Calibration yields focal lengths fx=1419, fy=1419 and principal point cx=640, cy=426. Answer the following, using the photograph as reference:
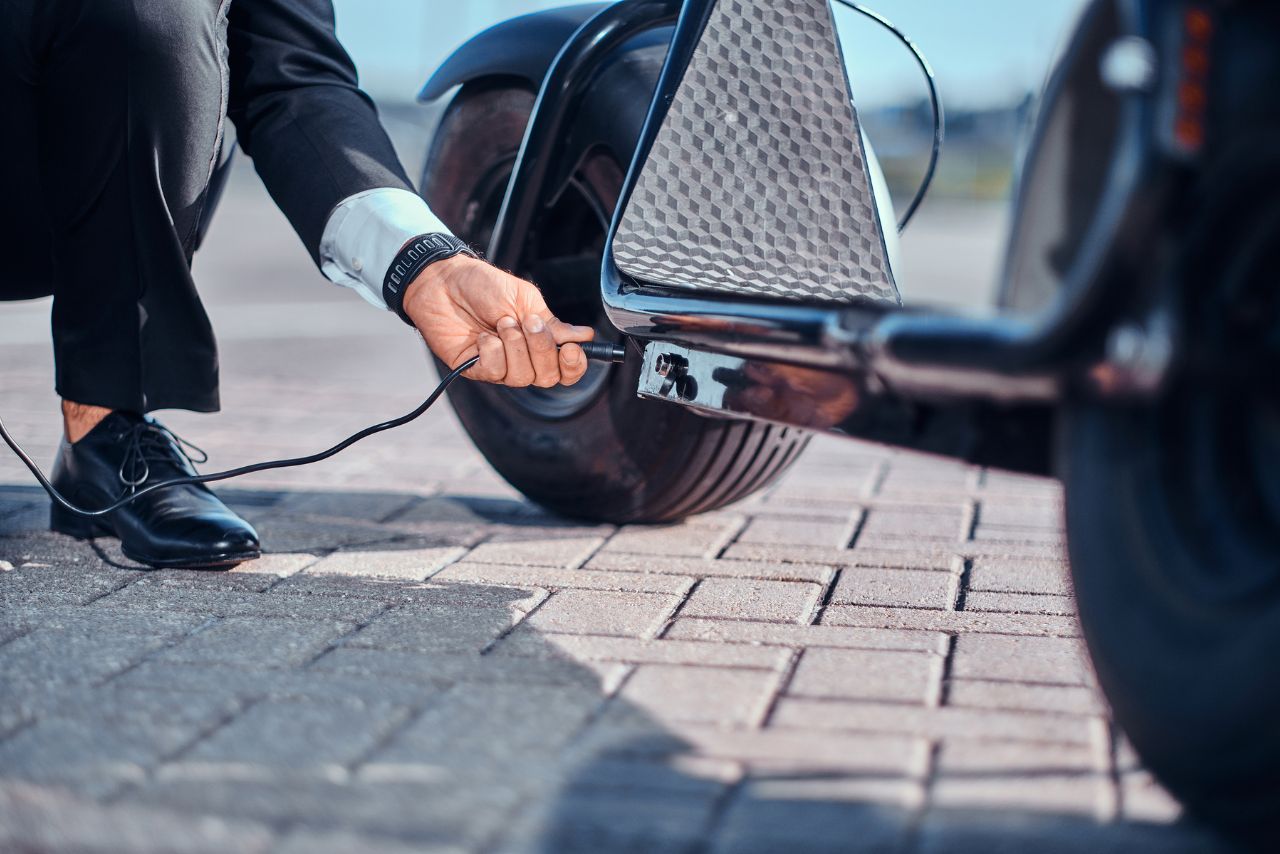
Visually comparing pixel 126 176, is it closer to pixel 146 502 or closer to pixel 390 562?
pixel 146 502

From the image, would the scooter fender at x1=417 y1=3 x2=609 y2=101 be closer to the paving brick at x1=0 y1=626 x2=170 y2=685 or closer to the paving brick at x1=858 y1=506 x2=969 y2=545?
the paving brick at x1=858 y1=506 x2=969 y2=545

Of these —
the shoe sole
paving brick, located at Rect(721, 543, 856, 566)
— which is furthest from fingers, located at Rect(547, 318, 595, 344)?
the shoe sole

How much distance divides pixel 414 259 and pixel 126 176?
48cm

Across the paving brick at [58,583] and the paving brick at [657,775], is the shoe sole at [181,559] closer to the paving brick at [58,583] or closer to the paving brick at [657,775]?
the paving brick at [58,583]

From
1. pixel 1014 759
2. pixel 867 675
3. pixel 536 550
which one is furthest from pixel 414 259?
pixel 1014 759

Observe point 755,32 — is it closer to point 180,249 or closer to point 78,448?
point 180,249

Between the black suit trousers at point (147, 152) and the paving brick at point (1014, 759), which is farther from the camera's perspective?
the black suit trousers at point (147, 152)

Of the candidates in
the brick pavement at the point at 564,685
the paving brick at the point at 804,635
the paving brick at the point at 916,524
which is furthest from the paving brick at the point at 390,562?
the paving brick at the point at 916,524

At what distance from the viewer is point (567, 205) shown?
92.1 inches

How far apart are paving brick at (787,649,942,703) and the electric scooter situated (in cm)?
27

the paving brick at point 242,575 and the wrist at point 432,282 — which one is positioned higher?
the wrist at point 432,282

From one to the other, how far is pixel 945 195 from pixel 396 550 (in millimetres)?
27293

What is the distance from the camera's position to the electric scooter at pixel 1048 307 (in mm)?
1032

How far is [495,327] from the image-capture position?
6.04 ft
